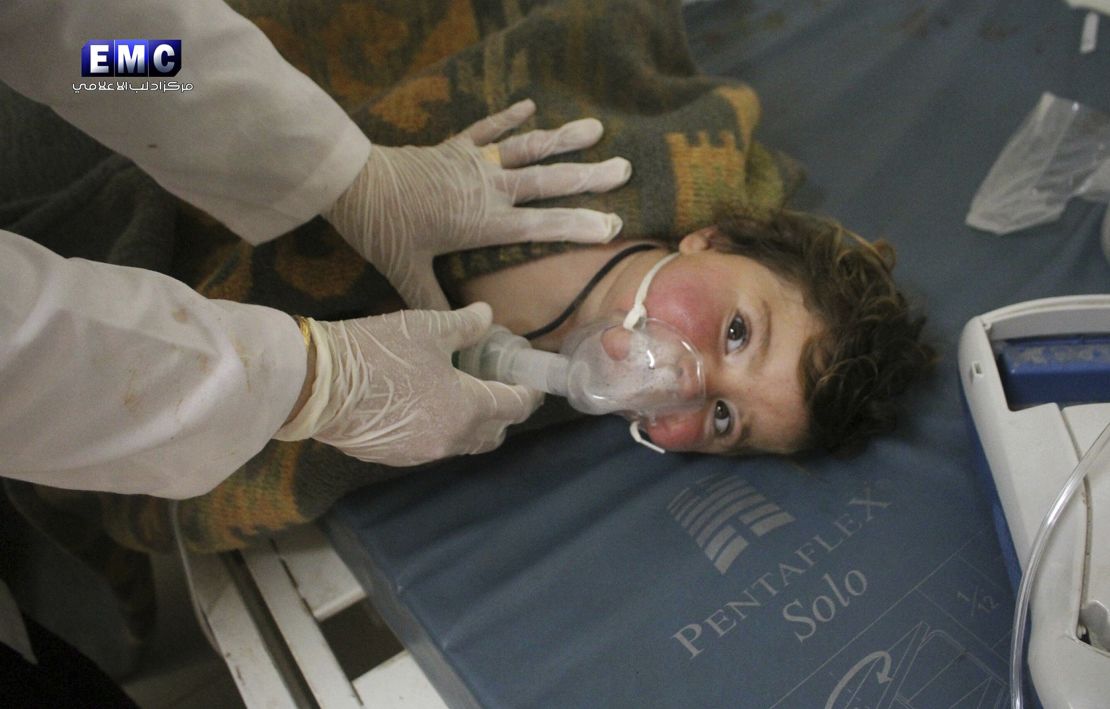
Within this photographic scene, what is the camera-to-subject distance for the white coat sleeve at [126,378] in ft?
2.15

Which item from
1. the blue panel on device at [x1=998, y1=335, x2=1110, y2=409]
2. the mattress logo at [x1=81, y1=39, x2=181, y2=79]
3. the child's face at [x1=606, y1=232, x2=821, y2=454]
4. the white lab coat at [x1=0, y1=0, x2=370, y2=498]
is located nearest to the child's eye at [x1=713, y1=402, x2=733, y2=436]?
the child's face at [x1=606, y1=232, x2=821, y2=454]

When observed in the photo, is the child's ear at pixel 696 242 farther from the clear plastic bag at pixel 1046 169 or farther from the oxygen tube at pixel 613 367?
the clear plastic bag at pixel 1046 169

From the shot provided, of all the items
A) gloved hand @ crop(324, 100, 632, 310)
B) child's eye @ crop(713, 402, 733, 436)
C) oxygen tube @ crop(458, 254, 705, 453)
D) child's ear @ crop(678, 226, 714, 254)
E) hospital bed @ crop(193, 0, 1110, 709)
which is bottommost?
hospital bed @ crop(193, 0, 1110, 709)

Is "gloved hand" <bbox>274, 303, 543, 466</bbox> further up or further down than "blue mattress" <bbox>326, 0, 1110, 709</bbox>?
further up

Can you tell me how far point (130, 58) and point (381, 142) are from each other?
49 centimetres

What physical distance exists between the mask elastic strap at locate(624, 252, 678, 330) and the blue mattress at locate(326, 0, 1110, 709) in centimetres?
25

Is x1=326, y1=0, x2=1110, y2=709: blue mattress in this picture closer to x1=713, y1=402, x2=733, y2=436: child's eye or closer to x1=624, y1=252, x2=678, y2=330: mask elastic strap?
x1=713, y1=402, x2=733, y2=436: child's eye

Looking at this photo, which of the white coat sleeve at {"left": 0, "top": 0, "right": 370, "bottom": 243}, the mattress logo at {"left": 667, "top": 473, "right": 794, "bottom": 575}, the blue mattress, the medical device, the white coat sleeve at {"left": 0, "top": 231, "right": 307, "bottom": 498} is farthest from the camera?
the mattress logo at {"left": 667, "top": 473, "right": 794, "bottom": 575}

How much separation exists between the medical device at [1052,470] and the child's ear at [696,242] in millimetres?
428

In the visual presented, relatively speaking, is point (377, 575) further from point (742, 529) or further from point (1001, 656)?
point (1001, 656)

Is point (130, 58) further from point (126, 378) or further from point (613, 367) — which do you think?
point (613, 367)

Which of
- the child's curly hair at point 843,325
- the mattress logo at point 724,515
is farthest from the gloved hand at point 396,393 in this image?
the child's curly hair at point 843,325

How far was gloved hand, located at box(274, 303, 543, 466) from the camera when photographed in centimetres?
90

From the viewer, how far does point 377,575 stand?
46.3 inches
